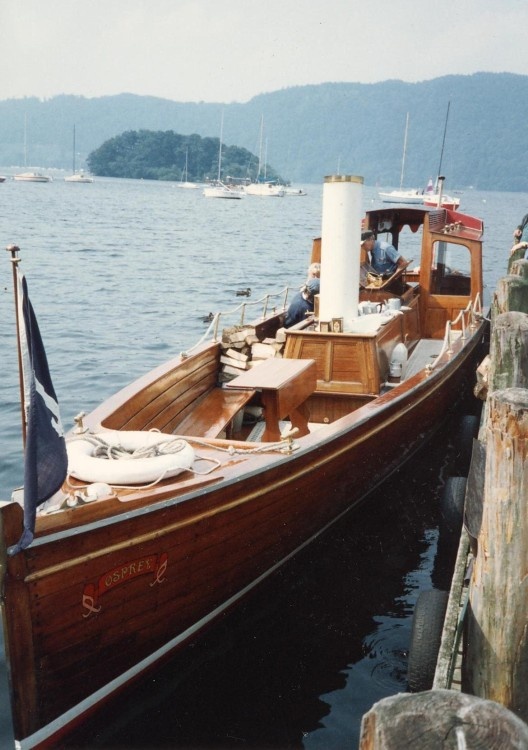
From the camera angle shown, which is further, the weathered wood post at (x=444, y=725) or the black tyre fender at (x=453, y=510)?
the black tyre fender at (x=453, y=510)

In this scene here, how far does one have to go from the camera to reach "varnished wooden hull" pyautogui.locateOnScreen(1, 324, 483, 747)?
4.50 meters

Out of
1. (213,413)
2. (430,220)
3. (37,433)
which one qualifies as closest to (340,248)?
(213,413)

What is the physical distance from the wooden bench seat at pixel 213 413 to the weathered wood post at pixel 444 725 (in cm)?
545

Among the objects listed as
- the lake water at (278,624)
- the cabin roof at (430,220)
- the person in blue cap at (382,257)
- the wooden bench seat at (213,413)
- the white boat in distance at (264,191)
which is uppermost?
the white boat in distance at (264,191)

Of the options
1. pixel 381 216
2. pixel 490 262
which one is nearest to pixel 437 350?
pixel 381 216

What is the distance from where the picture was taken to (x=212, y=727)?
5.47 metres

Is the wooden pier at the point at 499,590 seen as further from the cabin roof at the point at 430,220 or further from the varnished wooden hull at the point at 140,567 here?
the cabin roof at the point at 430,220

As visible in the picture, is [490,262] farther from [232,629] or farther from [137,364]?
[232,629]

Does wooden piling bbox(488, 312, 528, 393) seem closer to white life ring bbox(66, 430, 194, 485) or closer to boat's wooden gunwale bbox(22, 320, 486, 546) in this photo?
boat's wooden gunwale bbox(22, 320, 486, 546)

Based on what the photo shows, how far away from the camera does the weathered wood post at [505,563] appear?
379cm

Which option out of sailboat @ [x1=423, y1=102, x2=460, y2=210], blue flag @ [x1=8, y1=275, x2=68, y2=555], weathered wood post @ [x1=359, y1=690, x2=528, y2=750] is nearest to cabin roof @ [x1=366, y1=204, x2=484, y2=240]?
sailboat @ [x1=423, y1=102, x2=460, y2=210]

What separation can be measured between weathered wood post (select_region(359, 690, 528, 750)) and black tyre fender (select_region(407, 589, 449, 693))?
3.05 m

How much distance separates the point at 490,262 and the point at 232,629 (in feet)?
110

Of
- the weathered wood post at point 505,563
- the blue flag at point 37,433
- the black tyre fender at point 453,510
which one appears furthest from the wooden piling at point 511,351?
the blue flag at point 37,433
